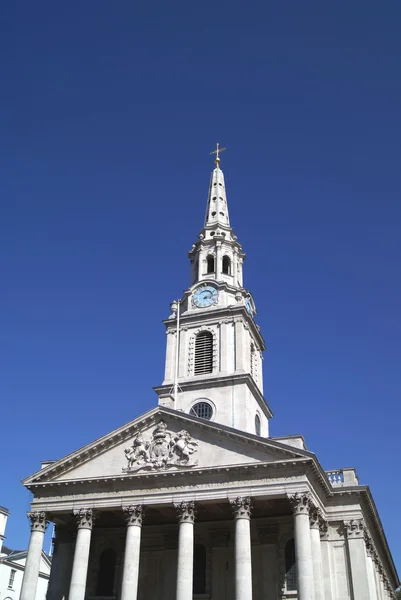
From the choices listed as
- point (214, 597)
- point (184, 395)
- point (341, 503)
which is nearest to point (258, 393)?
point (184, 395)

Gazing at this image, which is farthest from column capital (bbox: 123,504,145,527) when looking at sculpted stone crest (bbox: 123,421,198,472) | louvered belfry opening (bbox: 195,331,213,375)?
louvered belfry opening (bbox: 195,331,213,375)

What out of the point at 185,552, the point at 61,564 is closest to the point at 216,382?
the point at 185,552

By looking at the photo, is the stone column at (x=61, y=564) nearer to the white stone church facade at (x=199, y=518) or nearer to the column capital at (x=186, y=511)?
the white stone church facade at (x=199, y=518)

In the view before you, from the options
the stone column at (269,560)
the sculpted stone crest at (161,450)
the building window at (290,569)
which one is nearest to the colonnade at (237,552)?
the building window at (290,569)

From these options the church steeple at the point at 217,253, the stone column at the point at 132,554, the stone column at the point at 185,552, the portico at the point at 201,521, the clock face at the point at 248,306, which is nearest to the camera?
the stone column at the point at 185,552

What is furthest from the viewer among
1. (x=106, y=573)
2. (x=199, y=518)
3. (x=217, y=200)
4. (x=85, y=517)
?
(x=217, y=200)

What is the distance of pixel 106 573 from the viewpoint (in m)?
36.8

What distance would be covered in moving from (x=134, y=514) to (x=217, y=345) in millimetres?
15846

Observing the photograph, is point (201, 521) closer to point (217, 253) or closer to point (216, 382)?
point (216, 382)

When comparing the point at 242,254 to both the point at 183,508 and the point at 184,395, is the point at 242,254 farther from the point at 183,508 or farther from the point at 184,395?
the point at 183,508

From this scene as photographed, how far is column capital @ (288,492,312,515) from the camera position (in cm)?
3006

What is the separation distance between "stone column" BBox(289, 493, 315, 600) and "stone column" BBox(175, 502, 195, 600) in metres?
5.24

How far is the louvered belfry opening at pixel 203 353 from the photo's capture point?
45031mm

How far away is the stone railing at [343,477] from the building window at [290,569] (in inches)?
163
